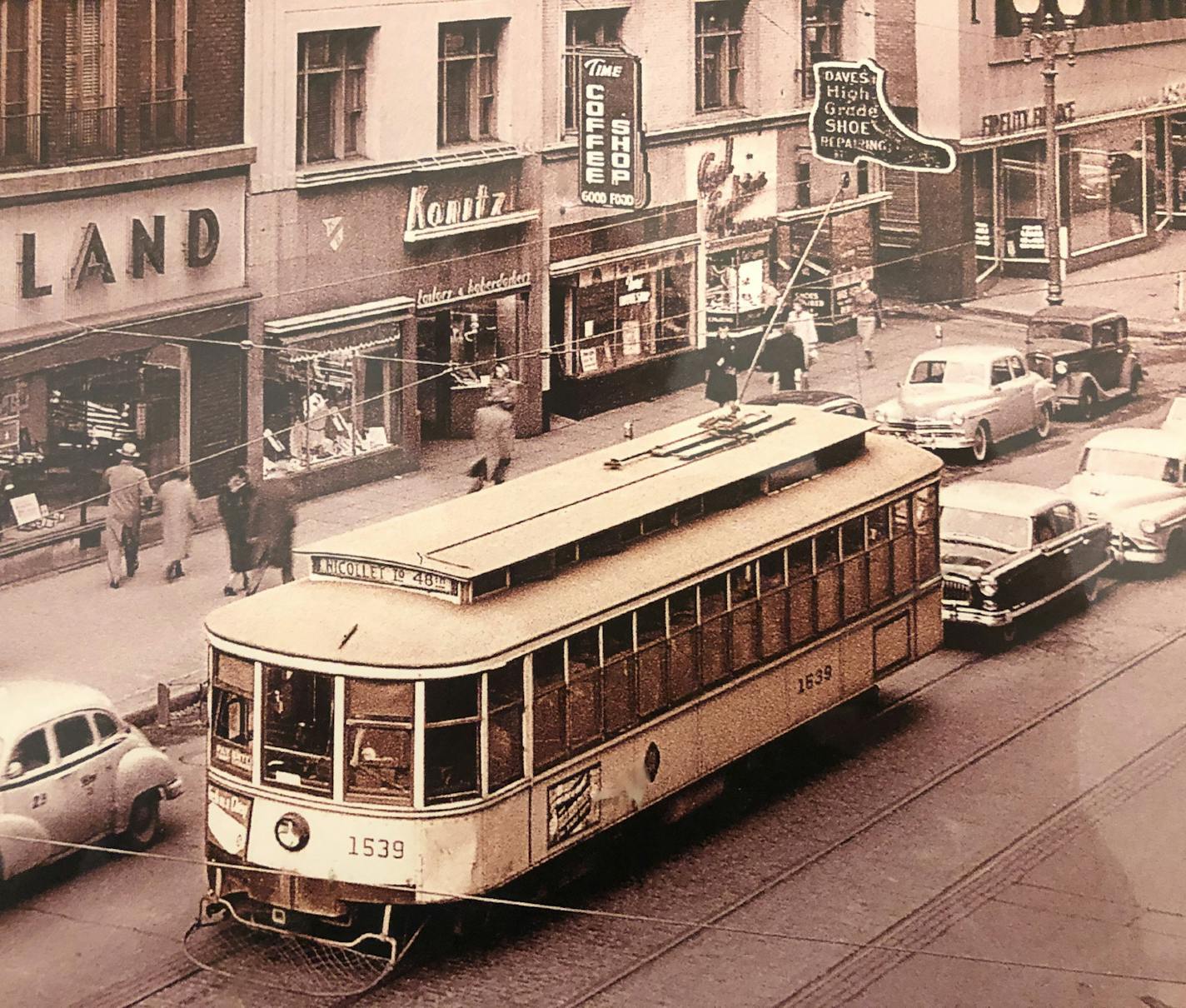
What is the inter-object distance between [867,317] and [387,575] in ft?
19.0

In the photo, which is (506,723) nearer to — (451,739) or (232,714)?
(451,739)

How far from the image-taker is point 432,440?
13.3m

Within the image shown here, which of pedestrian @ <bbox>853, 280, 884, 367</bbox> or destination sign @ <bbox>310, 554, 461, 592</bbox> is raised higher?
pedestrian @ <bbox>853, 280, 884, 367</bbox>

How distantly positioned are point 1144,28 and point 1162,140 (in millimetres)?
783

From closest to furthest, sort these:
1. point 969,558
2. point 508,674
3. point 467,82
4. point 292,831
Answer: point 292,831
point 508,674
point 467,82
point 969,558

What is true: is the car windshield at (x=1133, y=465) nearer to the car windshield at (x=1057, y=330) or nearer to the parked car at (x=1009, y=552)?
the parked car at (x=1009, y=552)

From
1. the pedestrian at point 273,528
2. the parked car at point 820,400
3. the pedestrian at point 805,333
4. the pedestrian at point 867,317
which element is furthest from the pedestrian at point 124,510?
the pedestrian at point 867,317

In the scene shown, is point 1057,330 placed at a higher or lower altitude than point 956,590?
higher

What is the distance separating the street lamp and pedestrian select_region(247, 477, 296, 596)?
572 cm

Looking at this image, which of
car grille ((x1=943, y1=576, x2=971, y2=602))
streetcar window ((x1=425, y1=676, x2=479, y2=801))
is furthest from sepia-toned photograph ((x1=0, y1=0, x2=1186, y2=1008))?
car grille ((x1=943, y1=576, x2=971, y2=602))

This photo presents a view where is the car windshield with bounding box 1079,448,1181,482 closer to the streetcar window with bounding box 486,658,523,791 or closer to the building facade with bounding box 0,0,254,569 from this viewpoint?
the building facade with bounding box 0,0,254,569

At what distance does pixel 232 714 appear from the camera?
10266 mm

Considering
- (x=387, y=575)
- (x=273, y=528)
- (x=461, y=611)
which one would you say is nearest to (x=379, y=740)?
(x=461, y=611)

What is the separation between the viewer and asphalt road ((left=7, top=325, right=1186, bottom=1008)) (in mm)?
10430
